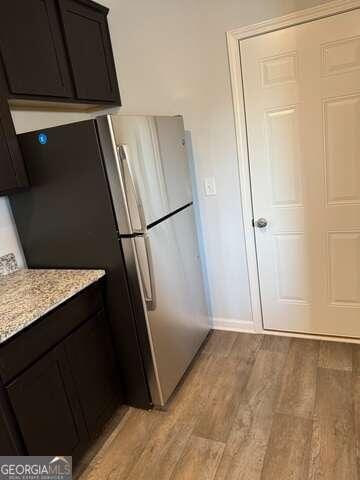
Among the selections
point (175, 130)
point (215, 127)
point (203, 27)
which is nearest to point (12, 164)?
point (175, 130)

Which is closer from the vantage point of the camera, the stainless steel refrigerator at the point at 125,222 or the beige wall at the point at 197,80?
the stainless steel refrigerator at the point at 125,222

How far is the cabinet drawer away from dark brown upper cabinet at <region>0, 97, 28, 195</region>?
0.66m

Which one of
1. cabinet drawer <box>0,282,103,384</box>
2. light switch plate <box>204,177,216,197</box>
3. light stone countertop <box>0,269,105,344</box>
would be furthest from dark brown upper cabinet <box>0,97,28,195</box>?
light switch plate <box>204,177,216,197</box>

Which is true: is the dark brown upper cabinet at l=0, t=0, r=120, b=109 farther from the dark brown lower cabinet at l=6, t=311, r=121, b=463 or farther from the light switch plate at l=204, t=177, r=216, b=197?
the dark brown lower cabinet at l=6, t=311, r=121, b=463

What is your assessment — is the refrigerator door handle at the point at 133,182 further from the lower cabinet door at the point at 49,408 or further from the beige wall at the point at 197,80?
the beige wall at the point at 197,80

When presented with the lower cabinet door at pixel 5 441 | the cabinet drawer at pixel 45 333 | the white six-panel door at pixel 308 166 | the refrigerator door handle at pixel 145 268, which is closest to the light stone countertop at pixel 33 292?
the cabinet drawer at pixel 45 333

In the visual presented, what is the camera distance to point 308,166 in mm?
2076

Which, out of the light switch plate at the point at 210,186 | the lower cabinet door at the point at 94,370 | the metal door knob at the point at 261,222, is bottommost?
the lower cabinet door at the point at 94,370

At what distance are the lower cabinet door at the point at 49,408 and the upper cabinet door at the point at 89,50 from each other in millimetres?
1587

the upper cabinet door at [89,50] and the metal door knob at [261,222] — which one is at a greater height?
the upper cabinet door at [89,50]

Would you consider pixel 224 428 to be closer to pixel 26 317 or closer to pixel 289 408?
pixel 289 408

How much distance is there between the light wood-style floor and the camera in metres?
1.54

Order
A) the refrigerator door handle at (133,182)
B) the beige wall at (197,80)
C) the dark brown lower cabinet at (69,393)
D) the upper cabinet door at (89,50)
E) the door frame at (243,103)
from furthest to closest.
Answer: the beige wall at (197,80) → the upper cabinet door at (89,50) → the door frame at (243,103) → the refrigerator door handle at (133,182) → the dark brown lower cabinet at (69,393)

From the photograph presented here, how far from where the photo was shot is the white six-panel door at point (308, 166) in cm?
189
